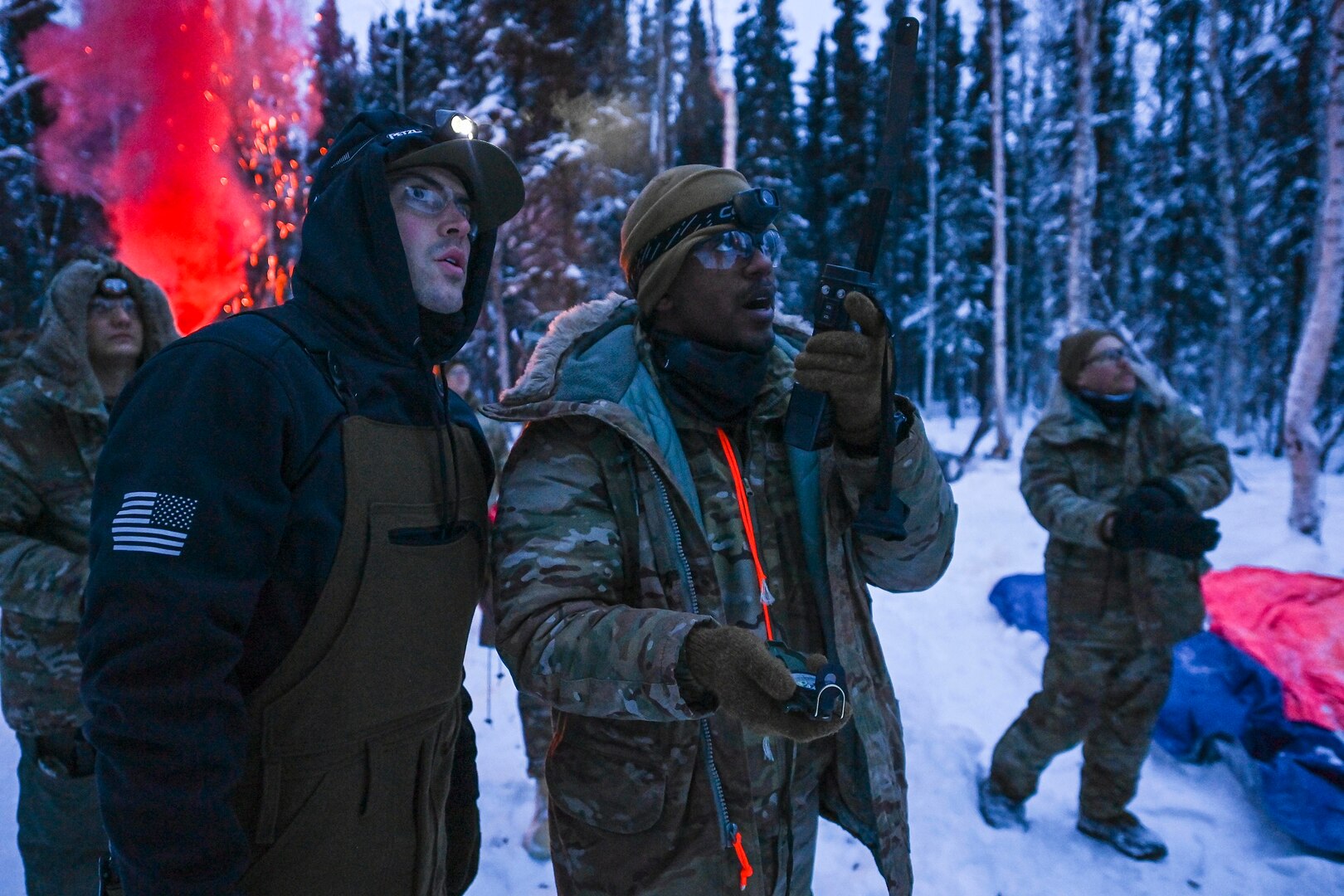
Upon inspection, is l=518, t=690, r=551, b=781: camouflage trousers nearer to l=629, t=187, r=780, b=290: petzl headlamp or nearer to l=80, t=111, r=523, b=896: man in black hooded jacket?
l=80, t=111, r=523, b=896: man in black hooded jacket

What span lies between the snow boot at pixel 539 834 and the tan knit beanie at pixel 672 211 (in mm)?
2869

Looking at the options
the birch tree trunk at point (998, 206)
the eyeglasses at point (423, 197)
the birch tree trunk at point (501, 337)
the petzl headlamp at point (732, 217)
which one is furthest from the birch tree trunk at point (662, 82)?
the eyeglasses at point (423, 197)

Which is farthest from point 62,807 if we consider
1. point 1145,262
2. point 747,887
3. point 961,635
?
point 1145,262

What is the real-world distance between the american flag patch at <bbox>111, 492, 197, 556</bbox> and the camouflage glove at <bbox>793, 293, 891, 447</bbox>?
1.33 meters

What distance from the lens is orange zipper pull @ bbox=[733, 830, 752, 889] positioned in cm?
172

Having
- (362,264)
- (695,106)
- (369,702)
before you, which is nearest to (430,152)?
(362,264)

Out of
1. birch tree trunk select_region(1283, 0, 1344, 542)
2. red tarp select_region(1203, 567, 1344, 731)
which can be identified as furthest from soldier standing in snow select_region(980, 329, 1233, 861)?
birch tree trunk select_region(1283, 0, 1344, 542)

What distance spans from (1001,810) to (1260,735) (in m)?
1.63

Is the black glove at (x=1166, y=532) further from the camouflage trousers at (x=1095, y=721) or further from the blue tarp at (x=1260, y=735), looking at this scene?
the blue tarp at (x=1260, y=735)

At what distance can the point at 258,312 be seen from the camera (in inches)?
63.6

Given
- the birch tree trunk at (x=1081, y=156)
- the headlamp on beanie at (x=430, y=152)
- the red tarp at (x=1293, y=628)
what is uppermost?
the birch tree trunk at (x=1081, y=156)

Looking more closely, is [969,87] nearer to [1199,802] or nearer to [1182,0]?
[1182,0]

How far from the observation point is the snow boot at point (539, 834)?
379 cm

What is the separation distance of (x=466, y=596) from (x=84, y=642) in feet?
2.54
